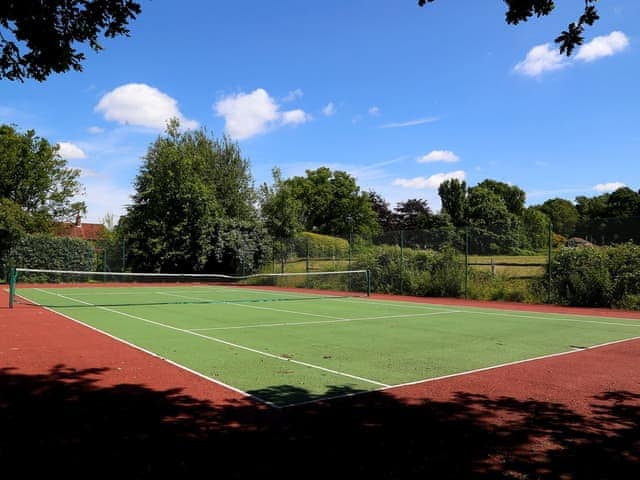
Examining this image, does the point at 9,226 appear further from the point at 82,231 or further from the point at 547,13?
the point at 82,231

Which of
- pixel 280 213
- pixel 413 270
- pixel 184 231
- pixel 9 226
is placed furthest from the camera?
pixel 280 213

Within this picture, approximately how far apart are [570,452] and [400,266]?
20.1 m

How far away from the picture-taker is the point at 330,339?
10.5 m

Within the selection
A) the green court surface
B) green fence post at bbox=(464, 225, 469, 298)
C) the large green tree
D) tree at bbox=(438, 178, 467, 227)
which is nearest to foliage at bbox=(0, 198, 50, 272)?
the large green tree

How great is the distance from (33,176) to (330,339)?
36.4 metres

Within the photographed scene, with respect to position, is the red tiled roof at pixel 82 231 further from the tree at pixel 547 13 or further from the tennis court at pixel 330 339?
the tree at pixel 547 13

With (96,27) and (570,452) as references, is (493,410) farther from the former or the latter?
(96,27)

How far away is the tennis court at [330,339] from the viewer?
713 centimetres

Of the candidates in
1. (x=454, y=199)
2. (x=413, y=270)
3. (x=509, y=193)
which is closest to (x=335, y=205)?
(x=454, y=199)

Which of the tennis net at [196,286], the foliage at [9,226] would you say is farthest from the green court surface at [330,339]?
the foliage at [9,226]

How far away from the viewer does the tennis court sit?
713 cm

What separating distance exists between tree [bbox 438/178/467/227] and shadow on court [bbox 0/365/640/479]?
75307 mm

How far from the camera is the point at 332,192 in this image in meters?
79.2

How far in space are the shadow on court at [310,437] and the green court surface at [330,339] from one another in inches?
32.9
